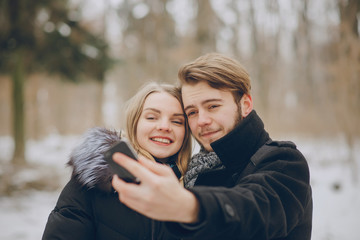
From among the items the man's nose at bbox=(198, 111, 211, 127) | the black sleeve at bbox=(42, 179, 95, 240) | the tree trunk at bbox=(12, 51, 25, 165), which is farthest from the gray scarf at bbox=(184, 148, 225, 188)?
the tree trunk at bbox=(12, 51, 25, 165)

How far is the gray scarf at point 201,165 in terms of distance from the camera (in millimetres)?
1625

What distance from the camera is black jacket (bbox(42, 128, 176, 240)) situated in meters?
1.48

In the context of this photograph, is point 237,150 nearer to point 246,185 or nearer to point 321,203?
point 246,185

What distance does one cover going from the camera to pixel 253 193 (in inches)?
38.2

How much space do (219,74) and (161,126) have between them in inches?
20.7

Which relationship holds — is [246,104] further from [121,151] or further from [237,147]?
[121,151]

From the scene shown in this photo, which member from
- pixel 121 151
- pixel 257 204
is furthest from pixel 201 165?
pixel 121 151

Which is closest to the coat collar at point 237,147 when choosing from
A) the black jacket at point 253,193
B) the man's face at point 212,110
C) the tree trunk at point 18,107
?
the black jacket at point 253,193

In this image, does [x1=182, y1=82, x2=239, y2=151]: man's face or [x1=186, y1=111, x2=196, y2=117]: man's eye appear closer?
[x1=182, y1=82, x2=239, y2=151]: man's face

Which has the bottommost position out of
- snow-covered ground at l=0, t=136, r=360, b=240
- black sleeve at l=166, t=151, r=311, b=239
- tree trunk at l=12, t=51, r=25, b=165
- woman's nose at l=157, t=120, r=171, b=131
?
snow-covered ground at l=0, t=136, r=360, b=240

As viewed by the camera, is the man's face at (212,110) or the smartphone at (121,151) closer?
the smartphone at (121,151)

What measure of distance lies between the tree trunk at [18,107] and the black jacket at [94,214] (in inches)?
333

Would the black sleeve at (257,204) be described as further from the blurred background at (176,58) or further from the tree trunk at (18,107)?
the tree trunk at (18,107)

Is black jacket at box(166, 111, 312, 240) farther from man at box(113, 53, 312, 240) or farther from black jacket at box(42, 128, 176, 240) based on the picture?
black jacket at box(42, 128, 176, 240)
